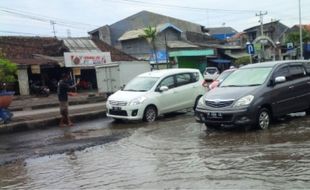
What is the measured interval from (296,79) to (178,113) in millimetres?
5742

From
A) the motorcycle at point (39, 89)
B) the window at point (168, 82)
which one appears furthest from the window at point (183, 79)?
the motorcycle at point (39, 89)

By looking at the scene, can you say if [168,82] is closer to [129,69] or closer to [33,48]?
[129,69]

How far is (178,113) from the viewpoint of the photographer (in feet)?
57.4

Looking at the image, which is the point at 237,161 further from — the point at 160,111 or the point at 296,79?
the point at 160,111

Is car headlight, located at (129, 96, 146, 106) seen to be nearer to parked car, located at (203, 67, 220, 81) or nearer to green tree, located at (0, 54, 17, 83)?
green tree, located at (0, 54, 17, 83)

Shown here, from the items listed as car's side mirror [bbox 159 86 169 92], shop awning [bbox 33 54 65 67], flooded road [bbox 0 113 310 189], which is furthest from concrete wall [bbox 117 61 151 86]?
flooded road [bbox 0 113 310 189]

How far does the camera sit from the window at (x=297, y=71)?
41.7 feet

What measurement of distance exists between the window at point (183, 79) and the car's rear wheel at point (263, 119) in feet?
18.3

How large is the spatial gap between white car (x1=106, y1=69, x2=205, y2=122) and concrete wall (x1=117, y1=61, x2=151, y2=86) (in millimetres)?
11187

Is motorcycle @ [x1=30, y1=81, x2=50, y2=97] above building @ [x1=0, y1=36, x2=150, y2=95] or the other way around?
the other way around

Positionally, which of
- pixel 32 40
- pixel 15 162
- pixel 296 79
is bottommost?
pixel 15 162

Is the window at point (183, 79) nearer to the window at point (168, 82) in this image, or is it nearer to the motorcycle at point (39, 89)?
the window at point (168, 82)

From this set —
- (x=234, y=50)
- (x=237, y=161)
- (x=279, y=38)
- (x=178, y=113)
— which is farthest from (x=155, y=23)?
(x=237, y=161)

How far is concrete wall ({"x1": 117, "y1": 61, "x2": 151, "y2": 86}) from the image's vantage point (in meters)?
28.5
